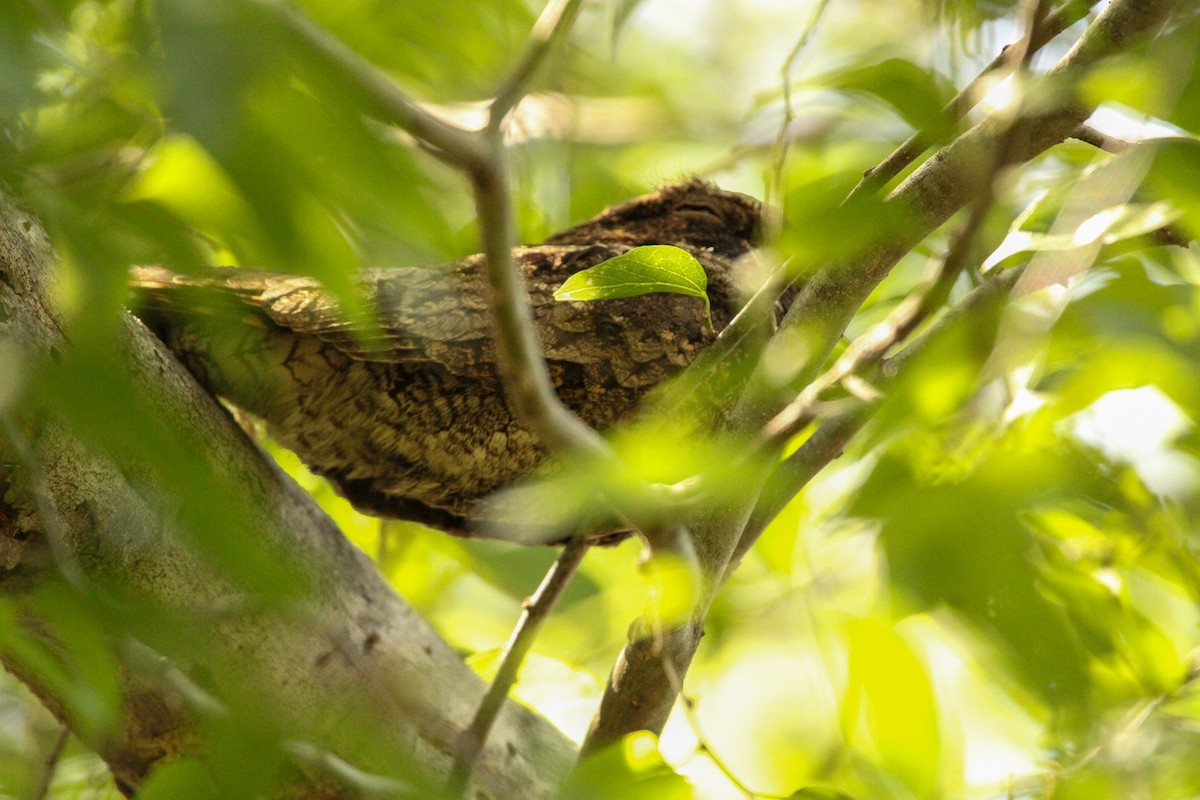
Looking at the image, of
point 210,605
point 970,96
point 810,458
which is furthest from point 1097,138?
point 210,605

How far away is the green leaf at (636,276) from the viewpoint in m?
1.27

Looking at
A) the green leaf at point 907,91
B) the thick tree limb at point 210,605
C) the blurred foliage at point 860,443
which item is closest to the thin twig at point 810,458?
the blurred foliage at point 860,443

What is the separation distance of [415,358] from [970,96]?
1.03 meters

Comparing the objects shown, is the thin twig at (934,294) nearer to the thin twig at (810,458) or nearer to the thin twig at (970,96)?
the thin twig at (970,96)

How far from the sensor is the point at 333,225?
2.69ft

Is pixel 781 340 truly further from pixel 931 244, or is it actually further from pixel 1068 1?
pixel 931 244

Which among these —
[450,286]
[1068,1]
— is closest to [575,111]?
[450,286]

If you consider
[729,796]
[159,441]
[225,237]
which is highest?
[225,237]

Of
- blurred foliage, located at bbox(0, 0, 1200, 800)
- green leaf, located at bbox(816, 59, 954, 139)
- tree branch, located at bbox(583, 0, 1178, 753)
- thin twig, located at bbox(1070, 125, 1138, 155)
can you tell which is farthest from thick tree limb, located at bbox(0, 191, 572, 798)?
thin twig, located at bbox(1070, 125, 1138, 155)

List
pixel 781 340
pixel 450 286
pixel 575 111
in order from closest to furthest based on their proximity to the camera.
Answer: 1. pixel 781 340
2. pixel 450 286
3. pixel 575 111

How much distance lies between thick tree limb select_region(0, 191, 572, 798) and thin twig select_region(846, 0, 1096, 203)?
35.7 inches

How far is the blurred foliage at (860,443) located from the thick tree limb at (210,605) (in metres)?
0.07

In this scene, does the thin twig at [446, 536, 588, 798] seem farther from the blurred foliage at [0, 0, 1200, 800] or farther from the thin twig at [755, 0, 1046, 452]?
the thin twig at [755, 0, 1046, 452]

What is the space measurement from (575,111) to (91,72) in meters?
1.70
